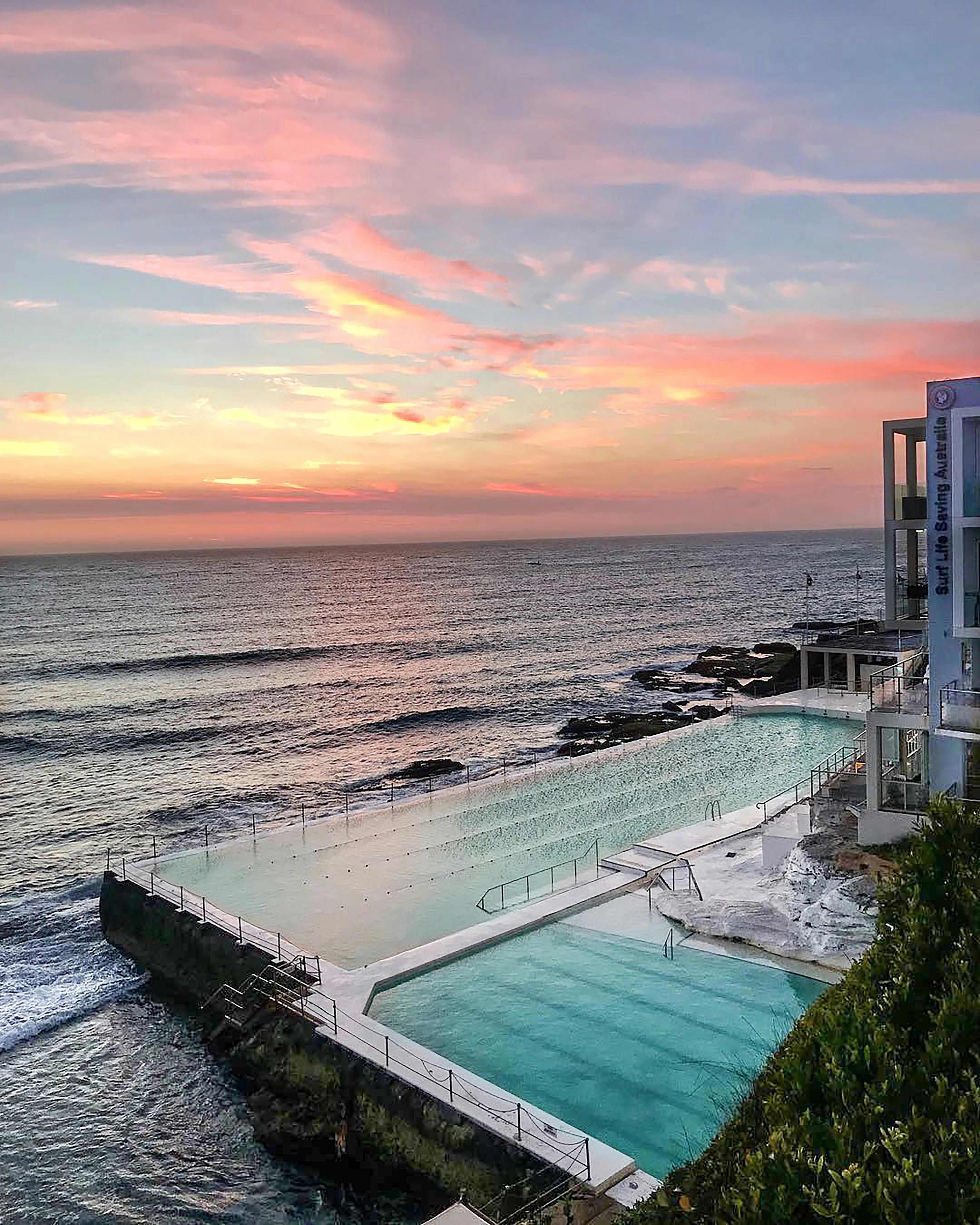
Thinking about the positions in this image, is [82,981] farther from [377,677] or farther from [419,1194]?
[377,677]

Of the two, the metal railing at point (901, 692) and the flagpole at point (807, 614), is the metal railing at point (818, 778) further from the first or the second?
the flagpole at point (807, 614)

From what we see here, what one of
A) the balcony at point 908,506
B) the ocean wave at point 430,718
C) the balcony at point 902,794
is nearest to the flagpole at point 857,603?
the ocean wave at point 430,718

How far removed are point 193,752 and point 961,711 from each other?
46.3 meters

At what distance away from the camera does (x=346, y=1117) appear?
58.7ft

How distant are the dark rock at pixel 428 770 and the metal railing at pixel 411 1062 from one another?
2565cm

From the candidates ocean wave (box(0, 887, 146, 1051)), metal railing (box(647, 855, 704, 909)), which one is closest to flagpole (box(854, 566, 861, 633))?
metal railing (box(647, 855, 704, 909))

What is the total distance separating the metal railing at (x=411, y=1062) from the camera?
14.8 metres

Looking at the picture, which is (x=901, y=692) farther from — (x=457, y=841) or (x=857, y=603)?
(x=857, y=603)

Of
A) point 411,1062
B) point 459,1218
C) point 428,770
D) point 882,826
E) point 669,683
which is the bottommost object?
point 428,770

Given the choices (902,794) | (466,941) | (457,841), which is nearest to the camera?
(466,941)

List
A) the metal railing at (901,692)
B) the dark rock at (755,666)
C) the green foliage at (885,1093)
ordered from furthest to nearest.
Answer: the dark rock at (755,666) < the metal railing at (901,692) < the green foliage at (885,1093)

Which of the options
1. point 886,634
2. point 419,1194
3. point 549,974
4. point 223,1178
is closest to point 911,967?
point 419,1194

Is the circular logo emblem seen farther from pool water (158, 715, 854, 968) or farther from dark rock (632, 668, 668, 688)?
dark rock (632, 668, 668, 688)

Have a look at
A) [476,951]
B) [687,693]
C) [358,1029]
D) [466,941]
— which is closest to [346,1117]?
[358,1029]
